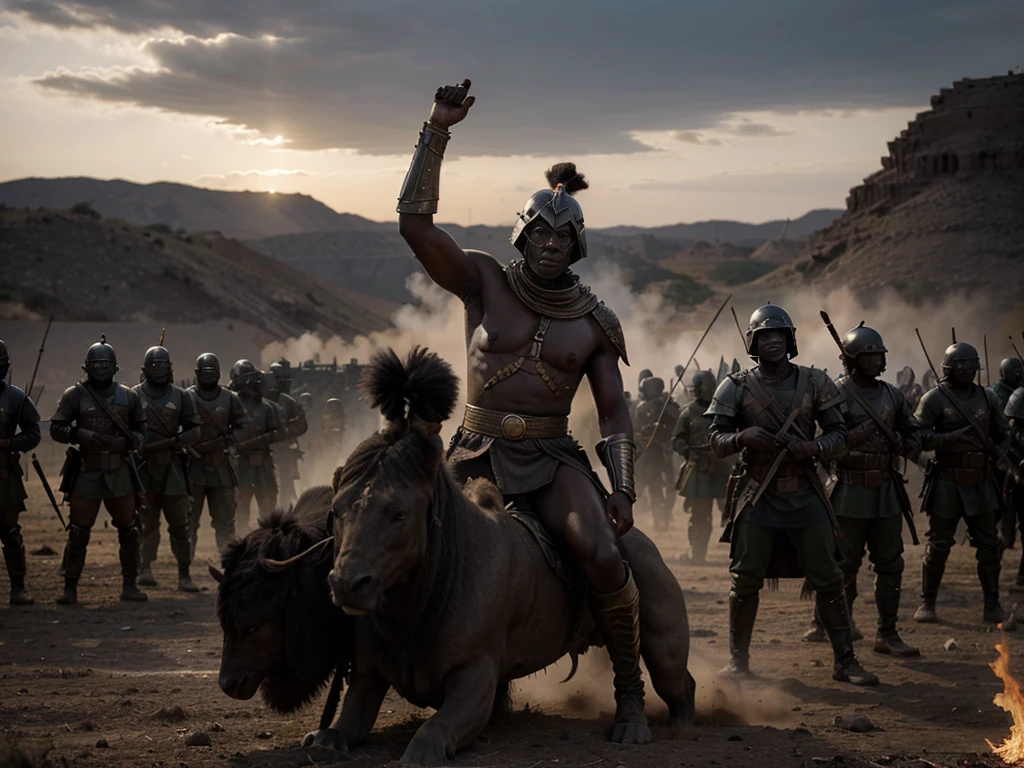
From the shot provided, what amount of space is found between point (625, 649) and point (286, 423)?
12107mm

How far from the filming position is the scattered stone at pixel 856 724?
7.29 m

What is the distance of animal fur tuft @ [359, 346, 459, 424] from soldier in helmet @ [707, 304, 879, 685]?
3.55 metres

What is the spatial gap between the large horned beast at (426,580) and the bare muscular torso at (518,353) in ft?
1.65

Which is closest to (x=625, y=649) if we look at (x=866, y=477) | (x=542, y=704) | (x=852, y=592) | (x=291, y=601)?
(x=542, y=704)

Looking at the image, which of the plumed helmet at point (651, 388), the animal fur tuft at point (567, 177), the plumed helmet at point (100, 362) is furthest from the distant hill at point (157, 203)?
the animal fur tuft at point (567, 177)

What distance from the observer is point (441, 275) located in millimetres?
6379

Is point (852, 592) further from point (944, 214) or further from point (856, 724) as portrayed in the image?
point (944, 214)

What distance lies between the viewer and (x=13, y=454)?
11.8 meters

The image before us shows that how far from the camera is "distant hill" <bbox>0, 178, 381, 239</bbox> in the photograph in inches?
6971

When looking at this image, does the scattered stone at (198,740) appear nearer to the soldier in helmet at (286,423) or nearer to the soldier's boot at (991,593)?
the soldier's boot at (991,593)

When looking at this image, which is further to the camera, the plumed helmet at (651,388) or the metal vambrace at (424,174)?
the plumed helmet at (651,388)

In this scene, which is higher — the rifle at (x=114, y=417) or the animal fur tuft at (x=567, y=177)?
the animal fur tuft at (x=567, y=177)

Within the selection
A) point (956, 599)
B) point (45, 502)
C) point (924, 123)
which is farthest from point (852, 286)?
point (956, 599)

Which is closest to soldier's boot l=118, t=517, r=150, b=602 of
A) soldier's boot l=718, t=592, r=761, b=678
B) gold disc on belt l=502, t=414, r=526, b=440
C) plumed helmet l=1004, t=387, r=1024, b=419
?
soldier's boot l=718, t=592, r=761, b=678
